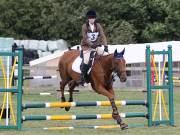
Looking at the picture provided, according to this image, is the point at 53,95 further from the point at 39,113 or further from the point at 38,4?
the point at 38,4

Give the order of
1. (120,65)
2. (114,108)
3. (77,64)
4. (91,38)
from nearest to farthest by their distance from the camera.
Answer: (120,65)
(114,108)
(91,38)
(77,64)

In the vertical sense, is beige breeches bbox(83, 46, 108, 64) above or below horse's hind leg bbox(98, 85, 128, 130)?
above

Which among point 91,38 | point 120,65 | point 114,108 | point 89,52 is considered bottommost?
point 114,108

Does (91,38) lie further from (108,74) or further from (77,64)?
(108,74)

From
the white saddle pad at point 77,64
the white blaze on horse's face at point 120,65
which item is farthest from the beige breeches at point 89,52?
the white blaze on horse's face at point 120,65

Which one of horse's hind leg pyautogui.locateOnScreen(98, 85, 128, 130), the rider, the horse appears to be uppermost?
the rider

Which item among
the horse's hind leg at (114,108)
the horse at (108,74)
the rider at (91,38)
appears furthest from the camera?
the rider at (91,38)

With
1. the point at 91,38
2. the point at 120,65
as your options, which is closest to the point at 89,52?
the point at 91,38

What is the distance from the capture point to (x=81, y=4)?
5141 centimetres

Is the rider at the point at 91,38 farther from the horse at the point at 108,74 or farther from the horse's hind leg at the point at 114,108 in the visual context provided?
the horse's hind leg at the point at 114,108

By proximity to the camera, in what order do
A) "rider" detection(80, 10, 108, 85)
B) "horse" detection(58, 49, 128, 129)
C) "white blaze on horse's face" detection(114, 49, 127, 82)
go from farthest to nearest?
"rider" detection(80, 10, 108, 85)
"horse" detection(58, 49, 128, 129)
"white blaze on horse's face" detection(114, 49, 127, 82)

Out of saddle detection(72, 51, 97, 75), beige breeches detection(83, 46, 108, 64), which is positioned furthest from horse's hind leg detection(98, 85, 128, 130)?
beige breeches detection(83, 46, 108, 64)

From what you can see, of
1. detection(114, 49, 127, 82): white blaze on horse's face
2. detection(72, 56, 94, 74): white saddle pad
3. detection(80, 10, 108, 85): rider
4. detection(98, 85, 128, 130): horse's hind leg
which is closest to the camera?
detection(114, 49, 127, 82): white blaze on horse's face

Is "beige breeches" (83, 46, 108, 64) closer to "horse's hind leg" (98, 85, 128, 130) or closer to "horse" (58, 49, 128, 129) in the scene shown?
"horse" (58, 49, 128, 129)
